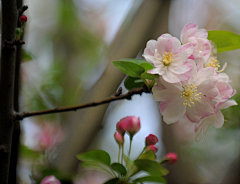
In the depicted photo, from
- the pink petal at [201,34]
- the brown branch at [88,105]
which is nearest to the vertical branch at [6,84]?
the brown branch at [88,105]

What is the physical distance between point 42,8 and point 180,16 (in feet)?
2.68

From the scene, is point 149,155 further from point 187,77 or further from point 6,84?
point 6,84

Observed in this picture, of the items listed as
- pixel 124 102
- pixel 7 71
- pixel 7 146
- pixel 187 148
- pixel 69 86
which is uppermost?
pixel 7 71

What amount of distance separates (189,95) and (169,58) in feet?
0.26

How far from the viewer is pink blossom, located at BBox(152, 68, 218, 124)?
394 mm

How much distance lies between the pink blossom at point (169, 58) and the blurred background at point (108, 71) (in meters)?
0.40

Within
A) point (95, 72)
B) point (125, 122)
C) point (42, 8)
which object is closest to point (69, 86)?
point (95, 72)

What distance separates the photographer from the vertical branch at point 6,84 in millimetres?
333

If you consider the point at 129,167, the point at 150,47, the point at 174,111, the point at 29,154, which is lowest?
the point at 29,154

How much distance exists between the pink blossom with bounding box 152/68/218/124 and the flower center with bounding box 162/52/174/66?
34 mm

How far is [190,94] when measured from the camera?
0.41 meters

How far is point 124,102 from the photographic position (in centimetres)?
131

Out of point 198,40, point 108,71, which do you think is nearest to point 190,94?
point 198,40

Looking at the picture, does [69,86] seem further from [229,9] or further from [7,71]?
[229,9]
